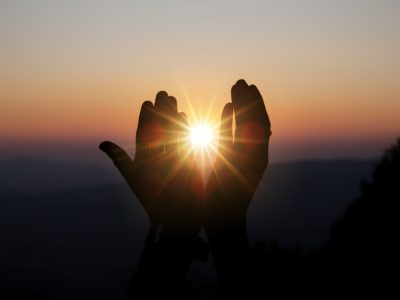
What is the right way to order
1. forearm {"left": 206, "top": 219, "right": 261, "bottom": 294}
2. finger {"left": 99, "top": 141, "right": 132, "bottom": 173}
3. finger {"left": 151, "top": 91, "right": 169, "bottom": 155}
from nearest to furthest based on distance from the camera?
forearm {"left": 206, "top": 219, "right": 261, "bottom": 294}
finger {"left": 99, "top": 141, "right": 132, "bottom": 173}
finger {"left": 151, "top": 91, "right": 169, "bottom": 155}

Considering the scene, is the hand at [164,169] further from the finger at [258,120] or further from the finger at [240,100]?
the finger at [258,120]

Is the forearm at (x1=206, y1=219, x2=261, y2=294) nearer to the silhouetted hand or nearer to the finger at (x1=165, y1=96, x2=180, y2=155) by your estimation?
the silhouetted hand

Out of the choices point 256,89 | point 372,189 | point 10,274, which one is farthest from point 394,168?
point 10,274

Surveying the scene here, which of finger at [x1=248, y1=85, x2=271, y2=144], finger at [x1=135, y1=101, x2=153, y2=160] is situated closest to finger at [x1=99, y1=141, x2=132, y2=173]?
finger at [x1=135, y1=101, x2=153, y2=160]

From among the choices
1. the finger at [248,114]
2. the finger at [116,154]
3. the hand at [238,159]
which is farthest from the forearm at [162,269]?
the finger at [248,114]

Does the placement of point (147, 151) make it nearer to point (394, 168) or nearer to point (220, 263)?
point (220, 263)

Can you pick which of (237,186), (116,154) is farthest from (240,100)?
(116,154)

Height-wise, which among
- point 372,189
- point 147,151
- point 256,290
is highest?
point 147,151
